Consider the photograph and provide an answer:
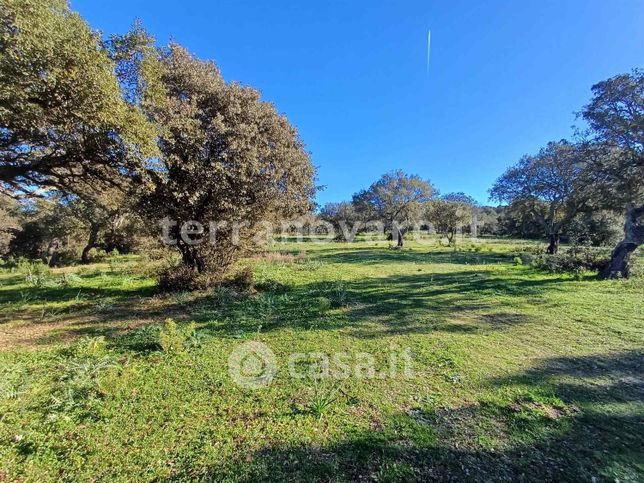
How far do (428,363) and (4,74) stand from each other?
26.6ft

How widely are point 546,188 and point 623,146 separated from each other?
11.1m

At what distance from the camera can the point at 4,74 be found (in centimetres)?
422

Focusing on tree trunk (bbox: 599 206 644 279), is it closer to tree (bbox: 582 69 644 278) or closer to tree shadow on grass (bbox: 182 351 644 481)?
tree (bbox: 582 69 644 278)

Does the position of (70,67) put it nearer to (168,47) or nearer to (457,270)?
(168,47)

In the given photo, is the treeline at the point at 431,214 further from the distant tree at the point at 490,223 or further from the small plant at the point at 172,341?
the small plant at the point at 172,341

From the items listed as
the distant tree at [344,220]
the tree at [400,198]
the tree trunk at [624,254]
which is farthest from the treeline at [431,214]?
the tree trunk at [624,254]

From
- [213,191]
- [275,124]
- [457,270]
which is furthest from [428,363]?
[457,270]

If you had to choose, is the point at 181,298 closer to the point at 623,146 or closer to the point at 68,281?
the point at 68,281

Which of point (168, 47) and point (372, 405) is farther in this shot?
point (168, 47)

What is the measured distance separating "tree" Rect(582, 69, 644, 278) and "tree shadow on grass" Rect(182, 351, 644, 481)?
9.95 meters

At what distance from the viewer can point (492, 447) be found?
2.67 m

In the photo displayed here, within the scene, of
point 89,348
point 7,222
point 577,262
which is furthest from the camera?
point 7,222

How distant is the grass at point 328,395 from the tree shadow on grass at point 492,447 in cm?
2

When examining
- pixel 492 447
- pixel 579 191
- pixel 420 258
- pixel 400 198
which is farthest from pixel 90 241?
pixel 579 191
